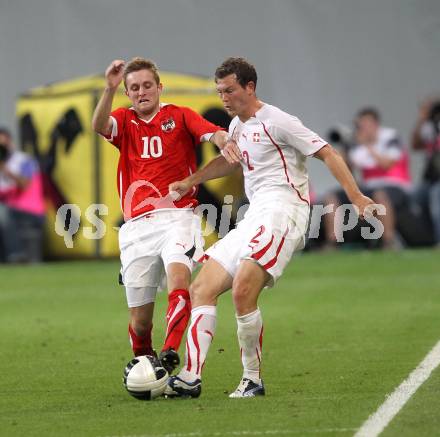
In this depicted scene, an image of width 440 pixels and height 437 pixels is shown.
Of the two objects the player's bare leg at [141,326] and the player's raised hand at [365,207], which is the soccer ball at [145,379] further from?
the player's raised hand at [365,207]

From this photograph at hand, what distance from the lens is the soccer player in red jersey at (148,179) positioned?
9.15 metres

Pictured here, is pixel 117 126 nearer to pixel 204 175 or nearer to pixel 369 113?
pixel 204 175

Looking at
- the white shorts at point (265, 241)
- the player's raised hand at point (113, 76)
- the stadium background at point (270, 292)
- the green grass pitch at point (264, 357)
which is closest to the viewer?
the green grass pitch at point (264, 357)

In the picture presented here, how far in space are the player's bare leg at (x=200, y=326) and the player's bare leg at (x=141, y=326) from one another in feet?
2.50

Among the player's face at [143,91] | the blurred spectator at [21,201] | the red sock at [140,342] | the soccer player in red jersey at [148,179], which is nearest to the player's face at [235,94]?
the soccer player in red jersey at [148,179]

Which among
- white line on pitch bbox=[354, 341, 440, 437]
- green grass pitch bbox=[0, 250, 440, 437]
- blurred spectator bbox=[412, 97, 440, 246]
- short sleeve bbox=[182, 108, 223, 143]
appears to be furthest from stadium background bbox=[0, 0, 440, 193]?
short sleeve bbox=[182, 108, 223, 143]

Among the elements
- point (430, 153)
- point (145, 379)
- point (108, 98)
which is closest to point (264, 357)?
point (145, 379)

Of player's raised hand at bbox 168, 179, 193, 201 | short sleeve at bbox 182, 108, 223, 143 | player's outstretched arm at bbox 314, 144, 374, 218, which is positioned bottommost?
player's raised hand at bbox 168, 179, 193, 201

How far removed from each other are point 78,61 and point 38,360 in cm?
1183

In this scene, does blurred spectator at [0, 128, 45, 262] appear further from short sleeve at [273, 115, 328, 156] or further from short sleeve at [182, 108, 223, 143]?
short sleeve at [273, 115, 328, 156]

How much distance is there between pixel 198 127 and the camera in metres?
9.26

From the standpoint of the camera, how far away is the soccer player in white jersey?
→ 333 inches

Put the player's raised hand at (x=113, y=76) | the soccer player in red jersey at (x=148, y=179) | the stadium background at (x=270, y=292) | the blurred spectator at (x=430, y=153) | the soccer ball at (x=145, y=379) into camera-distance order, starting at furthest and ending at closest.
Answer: the blurred spectator at (x=430, y=153) < the soccer player in red jersey at (x=148, y=179) < the player's raised hand at (x=113, y=76) < the soccer ball at (x=145, y=379) < the stadium background at (x=270, y=292)

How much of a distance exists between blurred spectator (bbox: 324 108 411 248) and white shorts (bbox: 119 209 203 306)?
11756 millimetres
